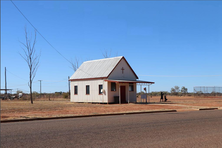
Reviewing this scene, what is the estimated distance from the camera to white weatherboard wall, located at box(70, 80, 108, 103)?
33.5 metres

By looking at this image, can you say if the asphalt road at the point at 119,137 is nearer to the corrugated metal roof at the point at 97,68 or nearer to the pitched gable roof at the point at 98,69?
the pitched gable roof at the point at 98,69

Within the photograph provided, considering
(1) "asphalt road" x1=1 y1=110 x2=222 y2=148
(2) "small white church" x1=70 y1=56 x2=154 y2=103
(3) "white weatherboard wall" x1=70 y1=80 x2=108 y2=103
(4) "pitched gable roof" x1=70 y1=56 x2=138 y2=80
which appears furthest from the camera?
(4) "pitched gable roof" x1=70 y1=56 x2=138 y2=80

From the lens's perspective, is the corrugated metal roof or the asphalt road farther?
the corrugated metal roof

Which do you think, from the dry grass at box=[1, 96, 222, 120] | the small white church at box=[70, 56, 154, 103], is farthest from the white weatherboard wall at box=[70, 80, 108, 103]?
the dry grass at box=[1, 96, 222, 120]

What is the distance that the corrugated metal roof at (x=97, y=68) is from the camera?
113ft

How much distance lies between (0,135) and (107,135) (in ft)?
12.7

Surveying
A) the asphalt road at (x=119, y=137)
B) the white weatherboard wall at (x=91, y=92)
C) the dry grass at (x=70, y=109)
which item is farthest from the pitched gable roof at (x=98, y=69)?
the asphalt road at (x=119, y=137)

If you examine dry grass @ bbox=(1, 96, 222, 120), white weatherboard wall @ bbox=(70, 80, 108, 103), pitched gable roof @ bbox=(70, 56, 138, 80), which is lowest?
dry grass @ bbox=(1, 96, 222, 120)

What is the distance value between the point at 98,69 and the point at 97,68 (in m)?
0.46

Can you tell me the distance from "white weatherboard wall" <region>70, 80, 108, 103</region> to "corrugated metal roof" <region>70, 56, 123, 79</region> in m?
0.82

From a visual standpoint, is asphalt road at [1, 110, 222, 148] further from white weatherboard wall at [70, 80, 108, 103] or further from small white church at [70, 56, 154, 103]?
white weatherboard wall at [70, 80, 108, 103]

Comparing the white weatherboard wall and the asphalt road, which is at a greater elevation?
the white weatherboard wall

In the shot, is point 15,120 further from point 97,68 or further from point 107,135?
point 97,68

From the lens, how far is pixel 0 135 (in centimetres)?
970
